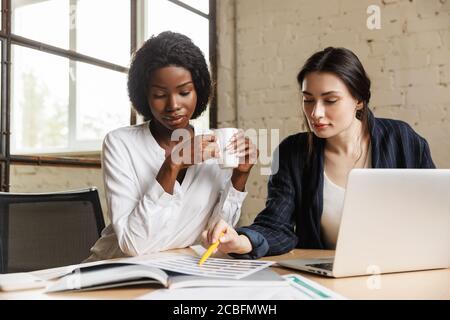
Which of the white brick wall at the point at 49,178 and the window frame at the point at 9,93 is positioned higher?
the window frame at the point at 9,93

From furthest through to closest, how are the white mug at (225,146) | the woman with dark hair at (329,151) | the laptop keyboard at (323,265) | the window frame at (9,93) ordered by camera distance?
the window frame at (9,93) < the woman with dark hair at (329,151) < the white mug at (225,146) < the laptop keyboard at (323,265)

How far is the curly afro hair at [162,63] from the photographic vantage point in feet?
Result: 4.03

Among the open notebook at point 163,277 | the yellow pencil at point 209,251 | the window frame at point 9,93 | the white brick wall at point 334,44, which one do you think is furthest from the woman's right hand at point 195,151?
the white brick wall at point 334,44

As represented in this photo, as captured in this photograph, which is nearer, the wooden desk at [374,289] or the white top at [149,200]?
the wooden desk at [374,289]

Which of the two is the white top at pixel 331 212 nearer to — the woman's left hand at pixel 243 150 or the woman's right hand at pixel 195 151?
the woman's left hand at pixel 243 150

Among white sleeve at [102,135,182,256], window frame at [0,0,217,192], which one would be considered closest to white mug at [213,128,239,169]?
white sleeve at [102,135,182,256]

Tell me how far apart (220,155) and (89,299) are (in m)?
0.50

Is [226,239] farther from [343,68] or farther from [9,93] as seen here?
[9,93]

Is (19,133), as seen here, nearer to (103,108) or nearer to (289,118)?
(103,108)

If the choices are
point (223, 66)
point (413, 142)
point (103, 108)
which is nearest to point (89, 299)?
point (413, 142)

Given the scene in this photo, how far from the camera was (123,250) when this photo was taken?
1.12 m

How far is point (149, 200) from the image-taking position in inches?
43.5

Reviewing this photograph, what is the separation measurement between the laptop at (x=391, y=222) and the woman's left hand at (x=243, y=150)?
0.35 m

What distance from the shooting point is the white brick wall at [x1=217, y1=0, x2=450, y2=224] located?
2.07 m
